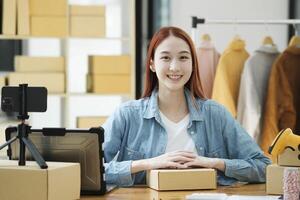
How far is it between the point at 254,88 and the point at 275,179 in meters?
A: 1.60

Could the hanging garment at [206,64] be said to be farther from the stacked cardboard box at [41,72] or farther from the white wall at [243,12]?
the stacked cardboard box at [41,72]

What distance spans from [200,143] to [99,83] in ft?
6.57

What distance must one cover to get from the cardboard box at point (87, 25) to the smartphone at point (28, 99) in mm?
2393

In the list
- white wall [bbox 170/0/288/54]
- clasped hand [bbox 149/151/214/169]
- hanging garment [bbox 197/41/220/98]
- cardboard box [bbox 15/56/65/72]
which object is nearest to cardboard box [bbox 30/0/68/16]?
cardboard box [bbox 15/56/65/72]

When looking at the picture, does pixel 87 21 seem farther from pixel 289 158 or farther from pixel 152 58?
pixel 289 158

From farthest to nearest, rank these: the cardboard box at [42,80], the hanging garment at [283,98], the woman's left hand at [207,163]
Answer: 1. the cardboard box at [42,80]
2. the hanging garment at [283,98]
3. the woman's left hand at [207,163]

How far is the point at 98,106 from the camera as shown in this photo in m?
4.96

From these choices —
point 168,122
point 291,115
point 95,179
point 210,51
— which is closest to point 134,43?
point 210,51

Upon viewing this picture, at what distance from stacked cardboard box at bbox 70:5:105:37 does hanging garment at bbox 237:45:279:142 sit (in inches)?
48.1

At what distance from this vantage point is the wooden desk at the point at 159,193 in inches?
89.0

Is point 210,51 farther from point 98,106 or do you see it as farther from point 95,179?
point 95,179

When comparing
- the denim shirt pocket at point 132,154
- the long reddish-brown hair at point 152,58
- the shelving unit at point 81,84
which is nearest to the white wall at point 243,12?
the shelving unit at point 81,84

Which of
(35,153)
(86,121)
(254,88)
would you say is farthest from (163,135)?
(86,121)

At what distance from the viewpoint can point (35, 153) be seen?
2.19 metres
